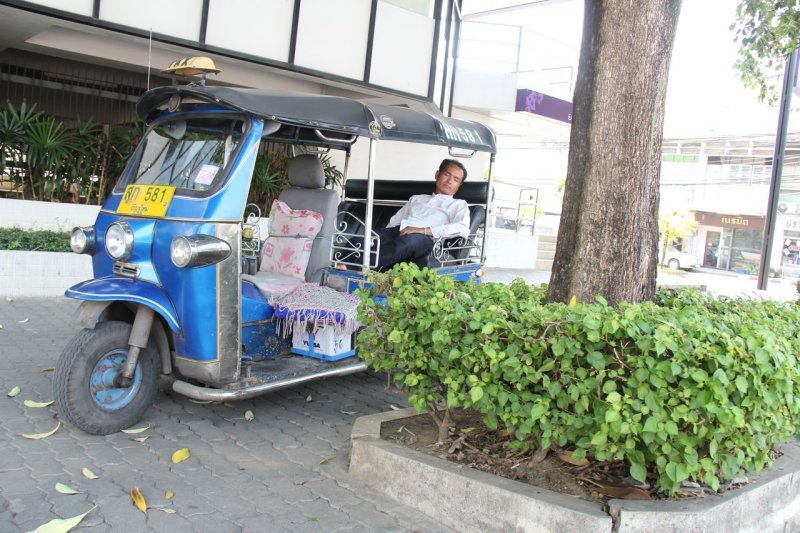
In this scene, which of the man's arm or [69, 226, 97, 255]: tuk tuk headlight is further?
the man's arm

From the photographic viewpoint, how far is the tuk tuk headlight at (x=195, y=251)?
3.96 m

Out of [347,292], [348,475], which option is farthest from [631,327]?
[347,292]

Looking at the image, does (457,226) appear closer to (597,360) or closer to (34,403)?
(597,360)

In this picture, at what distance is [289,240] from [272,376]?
1556mm

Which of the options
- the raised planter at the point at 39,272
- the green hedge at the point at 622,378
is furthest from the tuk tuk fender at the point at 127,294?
the raised planter at the point at 39,272

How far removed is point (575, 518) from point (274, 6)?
8.89 meters

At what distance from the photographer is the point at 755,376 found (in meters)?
2.89

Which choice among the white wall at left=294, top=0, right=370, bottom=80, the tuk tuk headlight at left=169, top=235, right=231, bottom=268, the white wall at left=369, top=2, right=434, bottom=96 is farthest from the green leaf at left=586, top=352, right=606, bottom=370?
the white wall at left=369, top=2, right=434, bottom=96

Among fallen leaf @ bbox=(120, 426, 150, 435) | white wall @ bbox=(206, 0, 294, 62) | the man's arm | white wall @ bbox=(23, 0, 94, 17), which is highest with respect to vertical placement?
white wall @ bbox=(206, 0, 294, 62)

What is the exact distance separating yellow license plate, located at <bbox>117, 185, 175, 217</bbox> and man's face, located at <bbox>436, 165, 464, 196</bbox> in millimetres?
3027

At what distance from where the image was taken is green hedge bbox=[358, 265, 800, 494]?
2.87m

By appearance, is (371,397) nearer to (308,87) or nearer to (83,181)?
(83,181)

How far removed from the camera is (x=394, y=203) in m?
7.37

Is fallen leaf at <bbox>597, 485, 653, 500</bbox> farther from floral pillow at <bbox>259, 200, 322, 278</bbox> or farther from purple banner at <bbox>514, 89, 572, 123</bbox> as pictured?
purple banner at <bbox>514, 89, 572, 123</bbox>
